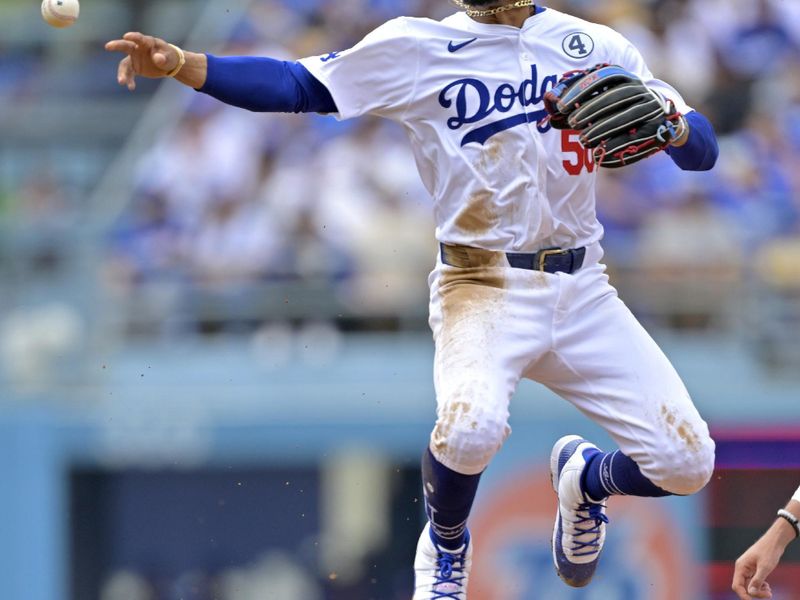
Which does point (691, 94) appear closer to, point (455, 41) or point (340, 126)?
point (340, 126)

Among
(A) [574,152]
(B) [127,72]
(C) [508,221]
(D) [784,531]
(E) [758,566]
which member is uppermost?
(B) [127,72]

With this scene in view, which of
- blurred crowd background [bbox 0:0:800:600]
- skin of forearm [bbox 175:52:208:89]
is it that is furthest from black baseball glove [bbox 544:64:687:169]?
blurred crowd background [bbox 0:0:800:600]

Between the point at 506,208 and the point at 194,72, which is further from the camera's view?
the point at 506,208

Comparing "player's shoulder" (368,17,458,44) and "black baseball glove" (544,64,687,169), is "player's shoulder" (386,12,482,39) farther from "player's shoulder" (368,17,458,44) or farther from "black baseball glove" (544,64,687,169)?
"black baseball glove" (544,64,687,169)

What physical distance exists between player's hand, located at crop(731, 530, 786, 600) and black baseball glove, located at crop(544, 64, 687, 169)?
1366 millimetres

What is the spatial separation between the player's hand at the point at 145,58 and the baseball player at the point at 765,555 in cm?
250

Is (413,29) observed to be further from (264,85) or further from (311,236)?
(311,236)

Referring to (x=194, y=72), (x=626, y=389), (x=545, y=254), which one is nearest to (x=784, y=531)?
(x=626, y=389)

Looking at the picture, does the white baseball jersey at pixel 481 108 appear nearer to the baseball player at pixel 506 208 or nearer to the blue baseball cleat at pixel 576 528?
the baseball player at pixel 506 208

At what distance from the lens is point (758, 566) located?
16.6 ft

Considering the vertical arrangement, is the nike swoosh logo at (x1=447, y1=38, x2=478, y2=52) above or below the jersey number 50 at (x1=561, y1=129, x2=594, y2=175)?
above

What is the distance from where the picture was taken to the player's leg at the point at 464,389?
17.9ft

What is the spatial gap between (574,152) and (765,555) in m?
1.57

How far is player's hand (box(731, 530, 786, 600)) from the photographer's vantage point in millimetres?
5062
